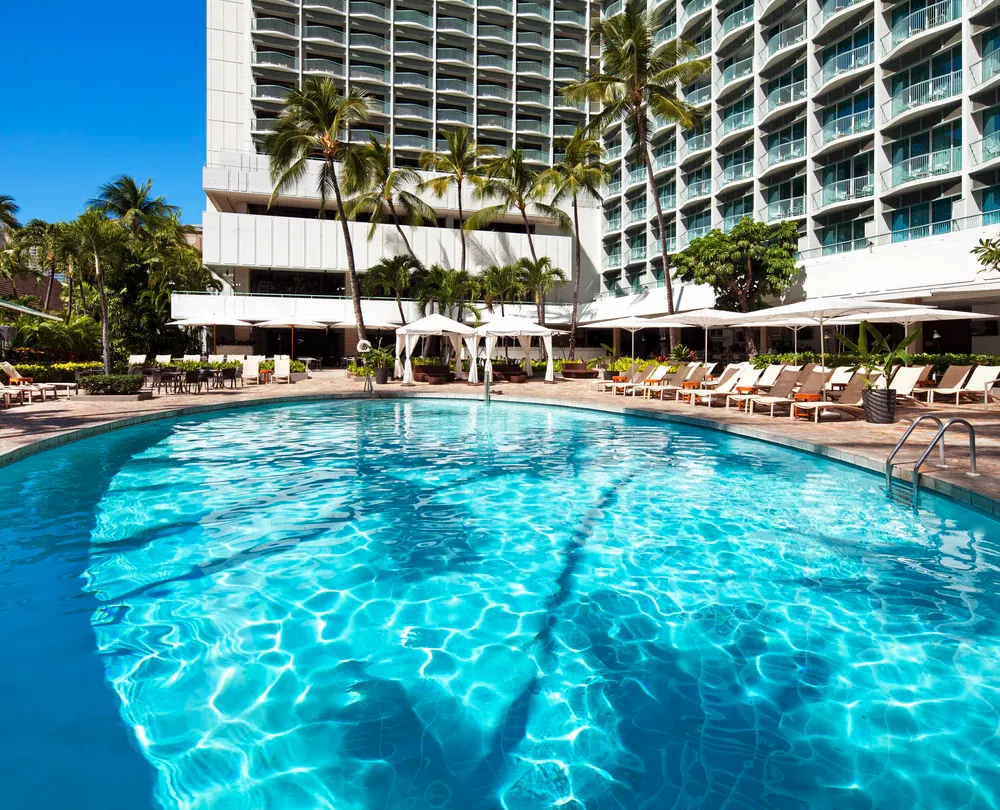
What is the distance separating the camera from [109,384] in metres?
17.8

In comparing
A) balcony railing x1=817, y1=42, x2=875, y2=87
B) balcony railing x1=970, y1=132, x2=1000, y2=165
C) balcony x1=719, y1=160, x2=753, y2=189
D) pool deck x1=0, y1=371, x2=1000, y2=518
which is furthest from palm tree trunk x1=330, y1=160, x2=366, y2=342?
balcony railing x1=970, y1=132, x2=1000, y2=165

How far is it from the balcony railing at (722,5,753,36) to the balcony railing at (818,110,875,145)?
34.0 feet

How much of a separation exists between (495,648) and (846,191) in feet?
111

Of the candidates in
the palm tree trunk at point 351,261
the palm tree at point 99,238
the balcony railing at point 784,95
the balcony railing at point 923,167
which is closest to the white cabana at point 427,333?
the palm tree trunk at point 351,261

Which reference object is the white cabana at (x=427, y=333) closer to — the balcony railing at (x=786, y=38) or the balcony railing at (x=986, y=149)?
the balcony railing at (x=986, y=149)

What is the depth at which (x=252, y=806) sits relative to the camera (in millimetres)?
2893

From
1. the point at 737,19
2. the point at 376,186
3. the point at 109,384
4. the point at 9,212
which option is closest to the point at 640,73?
the point at 376,186

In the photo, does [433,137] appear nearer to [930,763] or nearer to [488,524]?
[488,524]

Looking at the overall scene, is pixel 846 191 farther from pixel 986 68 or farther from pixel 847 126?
pixel 986 68

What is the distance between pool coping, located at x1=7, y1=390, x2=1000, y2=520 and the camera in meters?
7.31

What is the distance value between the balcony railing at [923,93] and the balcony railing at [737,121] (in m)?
8.98

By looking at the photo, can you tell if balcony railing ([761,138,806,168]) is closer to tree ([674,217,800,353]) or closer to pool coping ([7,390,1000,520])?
tree ([674,217,800,353])

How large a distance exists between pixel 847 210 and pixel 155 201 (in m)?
39.8

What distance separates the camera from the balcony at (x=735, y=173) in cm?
3750
